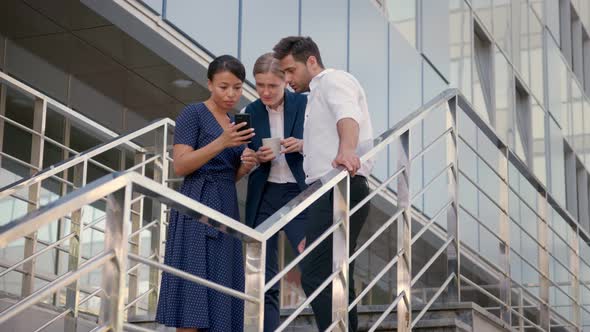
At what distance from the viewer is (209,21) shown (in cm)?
969

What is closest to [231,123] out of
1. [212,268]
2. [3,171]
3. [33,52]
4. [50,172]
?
[212,268]

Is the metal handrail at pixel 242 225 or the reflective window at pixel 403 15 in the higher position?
the reflective window at pixel 403 15

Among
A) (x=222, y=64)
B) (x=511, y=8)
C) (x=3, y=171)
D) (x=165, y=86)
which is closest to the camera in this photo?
(x=222, y=64)

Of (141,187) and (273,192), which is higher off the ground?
(273,192)

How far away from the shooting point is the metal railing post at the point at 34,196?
6484mm

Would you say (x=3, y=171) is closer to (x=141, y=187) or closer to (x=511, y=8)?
(x=141, y=187)

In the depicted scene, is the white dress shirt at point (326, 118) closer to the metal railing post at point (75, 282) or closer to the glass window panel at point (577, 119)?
the metal railing post at point (75, 282)

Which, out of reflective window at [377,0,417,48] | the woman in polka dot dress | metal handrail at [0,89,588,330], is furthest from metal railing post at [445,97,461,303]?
reflective window at [377,0,417,48]

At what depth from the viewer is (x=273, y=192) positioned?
5.33m

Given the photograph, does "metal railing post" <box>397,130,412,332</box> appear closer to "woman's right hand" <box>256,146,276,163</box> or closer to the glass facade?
the glass facade

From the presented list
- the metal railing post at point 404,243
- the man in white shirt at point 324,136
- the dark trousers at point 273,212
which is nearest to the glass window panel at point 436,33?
the metal railing post at point 404,243

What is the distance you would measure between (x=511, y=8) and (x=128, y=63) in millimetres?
10916

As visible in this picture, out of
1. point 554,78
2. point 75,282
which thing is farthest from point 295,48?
point 554,78

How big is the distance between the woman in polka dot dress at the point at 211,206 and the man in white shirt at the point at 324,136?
0.31 meters
